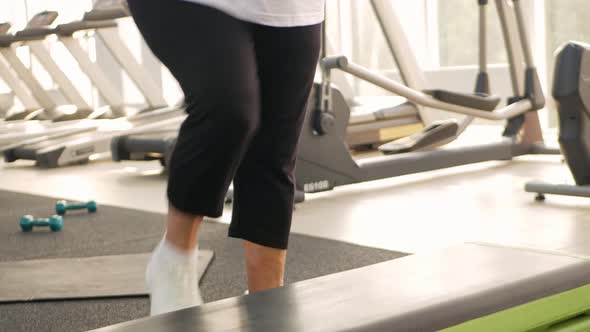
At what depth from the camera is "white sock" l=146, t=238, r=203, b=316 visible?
1219 millimetres

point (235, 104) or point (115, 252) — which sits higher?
point (235, 104)

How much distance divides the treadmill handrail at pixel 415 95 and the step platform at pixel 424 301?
1926 mm

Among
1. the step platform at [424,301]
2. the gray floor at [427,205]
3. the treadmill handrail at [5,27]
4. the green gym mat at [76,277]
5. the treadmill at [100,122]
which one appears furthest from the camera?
the treadmill handrail at [5,27]

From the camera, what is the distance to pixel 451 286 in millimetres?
1135

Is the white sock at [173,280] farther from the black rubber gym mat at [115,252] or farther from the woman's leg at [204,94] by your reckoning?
the black rubber gym mat at [115,252]

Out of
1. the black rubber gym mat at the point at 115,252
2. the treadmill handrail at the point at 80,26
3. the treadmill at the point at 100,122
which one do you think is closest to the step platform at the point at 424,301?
the black rubber gym mat at the point at 115,252

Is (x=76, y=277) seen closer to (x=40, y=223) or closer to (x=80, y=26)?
(x=40, y=223)

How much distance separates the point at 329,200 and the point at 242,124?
2.07 meters

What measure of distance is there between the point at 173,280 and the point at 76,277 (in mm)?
831

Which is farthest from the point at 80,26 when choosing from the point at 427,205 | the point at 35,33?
A: the point at 427,205

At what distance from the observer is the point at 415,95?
3.50 m

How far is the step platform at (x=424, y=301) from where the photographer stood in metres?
0.99

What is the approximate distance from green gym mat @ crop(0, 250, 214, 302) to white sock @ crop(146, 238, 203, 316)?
0.51m

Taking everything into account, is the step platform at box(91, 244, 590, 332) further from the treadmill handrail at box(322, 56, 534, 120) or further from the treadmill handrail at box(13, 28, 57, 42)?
the treadmill handrail at box(13, 28, 57, 42)
